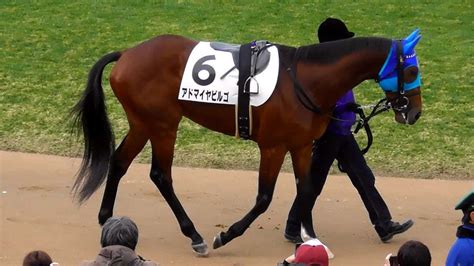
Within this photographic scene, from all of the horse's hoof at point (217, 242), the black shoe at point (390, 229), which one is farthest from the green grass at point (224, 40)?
the horse's hoof at point (217, 242)

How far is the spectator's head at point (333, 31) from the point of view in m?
7.16

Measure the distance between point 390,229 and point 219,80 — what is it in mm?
1699

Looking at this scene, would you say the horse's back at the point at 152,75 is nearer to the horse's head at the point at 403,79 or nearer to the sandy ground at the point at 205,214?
the sandy ground at the point at 205,214

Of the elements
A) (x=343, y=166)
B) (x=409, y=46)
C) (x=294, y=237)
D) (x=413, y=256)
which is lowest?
(x=294, y=237)

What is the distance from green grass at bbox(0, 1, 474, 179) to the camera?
372 inches

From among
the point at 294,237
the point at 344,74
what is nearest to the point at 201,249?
the point at 294,237

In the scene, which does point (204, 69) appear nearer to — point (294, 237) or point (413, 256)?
point (294, 237)

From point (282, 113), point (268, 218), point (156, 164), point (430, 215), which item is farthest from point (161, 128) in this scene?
point (430, 215)

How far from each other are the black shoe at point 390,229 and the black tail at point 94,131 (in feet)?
6.86

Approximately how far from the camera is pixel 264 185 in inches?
265

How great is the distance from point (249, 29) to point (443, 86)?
317cm

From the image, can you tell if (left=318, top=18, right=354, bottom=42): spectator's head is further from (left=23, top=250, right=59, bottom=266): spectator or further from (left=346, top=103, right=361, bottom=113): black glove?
(left=23, top=250, right=59, bottom=266): spectator

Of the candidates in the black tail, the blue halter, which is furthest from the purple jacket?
the black tail

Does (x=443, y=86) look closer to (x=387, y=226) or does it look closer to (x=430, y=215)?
(x=430, y=215)
